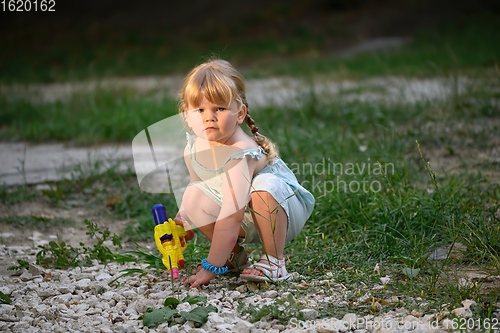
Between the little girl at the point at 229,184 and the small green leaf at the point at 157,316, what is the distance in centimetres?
22

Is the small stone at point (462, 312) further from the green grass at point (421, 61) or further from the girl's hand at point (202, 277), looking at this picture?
the green grass at point (421, 61)

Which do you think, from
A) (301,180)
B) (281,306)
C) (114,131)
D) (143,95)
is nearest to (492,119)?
(301,180)

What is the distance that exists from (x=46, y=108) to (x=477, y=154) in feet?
15.7

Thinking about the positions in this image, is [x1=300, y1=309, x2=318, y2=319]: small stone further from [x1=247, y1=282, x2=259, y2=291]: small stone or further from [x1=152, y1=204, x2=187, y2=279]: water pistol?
[x1=152, y1=204, x2=187, y2=279]: water pistol

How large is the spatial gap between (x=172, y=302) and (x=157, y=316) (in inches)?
3.5

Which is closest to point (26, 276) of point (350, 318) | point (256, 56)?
point (350, 318)

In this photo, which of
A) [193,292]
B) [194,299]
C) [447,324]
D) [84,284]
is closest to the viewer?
[447,324]

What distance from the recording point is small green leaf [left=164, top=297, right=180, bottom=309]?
5.89 feet

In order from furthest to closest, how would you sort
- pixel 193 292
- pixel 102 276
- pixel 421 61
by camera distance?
pixel 421 61 → pixel 102 276 → pixel 193 292

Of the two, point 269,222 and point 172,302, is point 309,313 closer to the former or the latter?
point 269,222

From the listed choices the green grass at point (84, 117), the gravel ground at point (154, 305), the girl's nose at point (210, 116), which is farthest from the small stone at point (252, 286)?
the green grass at point (84, 117)

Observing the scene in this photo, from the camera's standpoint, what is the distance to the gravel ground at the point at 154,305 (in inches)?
65.6

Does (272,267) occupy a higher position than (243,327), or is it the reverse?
(272,267)

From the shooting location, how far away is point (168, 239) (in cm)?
201
